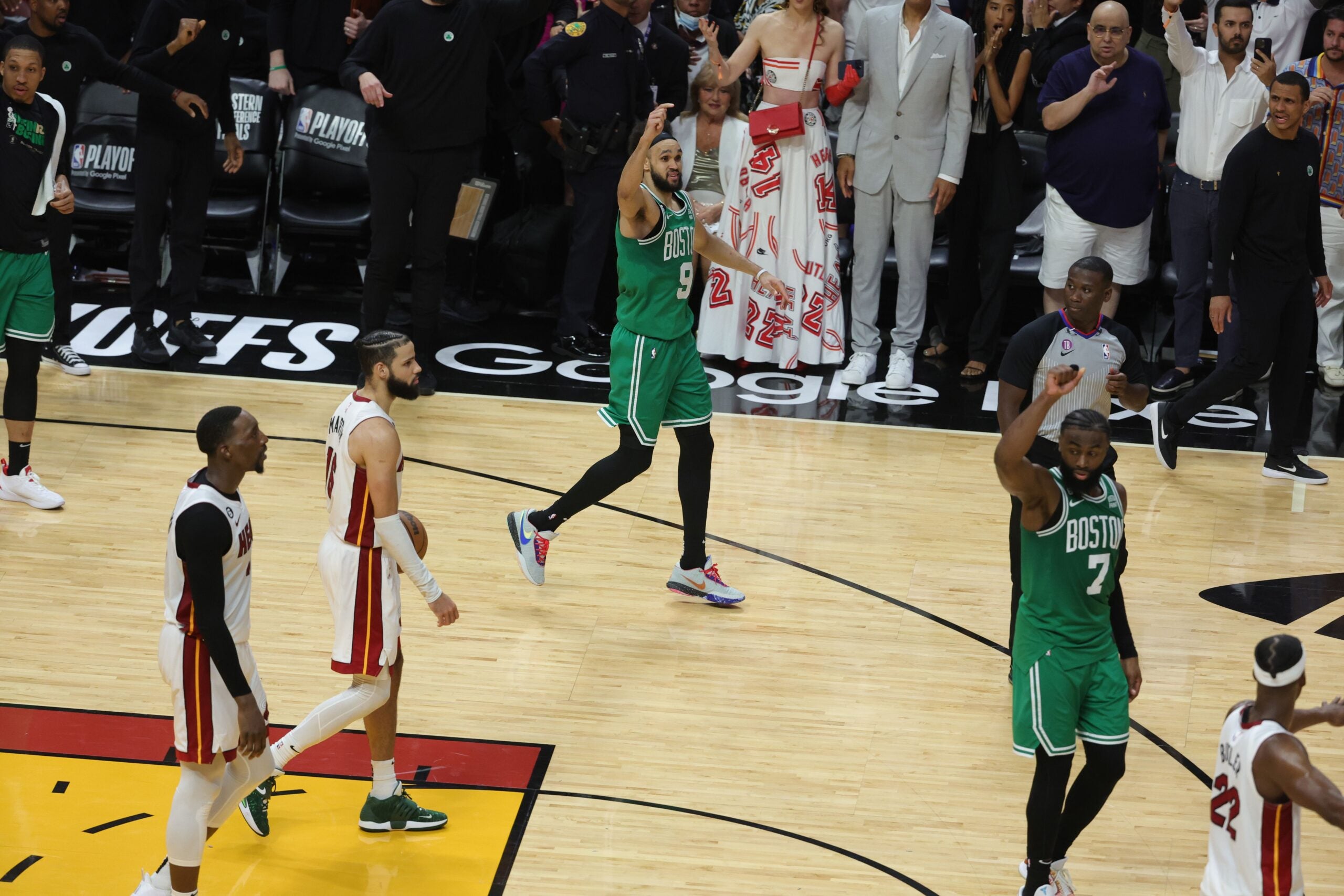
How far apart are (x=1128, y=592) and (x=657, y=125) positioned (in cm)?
294

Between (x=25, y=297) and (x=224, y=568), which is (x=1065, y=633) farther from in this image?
(x=25, y=297)

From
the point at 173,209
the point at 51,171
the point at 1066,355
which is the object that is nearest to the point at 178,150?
the point at 173,209

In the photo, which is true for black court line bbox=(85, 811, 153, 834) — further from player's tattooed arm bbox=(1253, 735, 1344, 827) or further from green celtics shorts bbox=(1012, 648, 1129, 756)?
player's tattooed arm bbox=(1253, 735, 1344, 827)

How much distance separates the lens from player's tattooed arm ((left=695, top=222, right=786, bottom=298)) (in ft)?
21.9

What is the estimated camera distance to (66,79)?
867cm

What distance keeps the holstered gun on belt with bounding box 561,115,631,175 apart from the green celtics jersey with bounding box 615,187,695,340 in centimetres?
315

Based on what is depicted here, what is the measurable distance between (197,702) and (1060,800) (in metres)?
2.51

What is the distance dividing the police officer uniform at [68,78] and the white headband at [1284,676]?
6603 millimetres

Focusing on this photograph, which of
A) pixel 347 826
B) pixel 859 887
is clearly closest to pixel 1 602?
pixel 347 826

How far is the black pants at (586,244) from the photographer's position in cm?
991

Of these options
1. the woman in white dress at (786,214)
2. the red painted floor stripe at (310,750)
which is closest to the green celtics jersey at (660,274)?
the red painted floor stripe at (310,750)

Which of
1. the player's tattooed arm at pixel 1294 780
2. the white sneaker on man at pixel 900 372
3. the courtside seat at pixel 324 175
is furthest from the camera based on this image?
the courtside seat at pixel 324 175

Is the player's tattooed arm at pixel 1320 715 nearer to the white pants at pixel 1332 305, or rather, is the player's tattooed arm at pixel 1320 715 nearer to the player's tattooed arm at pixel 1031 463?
the player's tattooed arm at pixel 1031 463

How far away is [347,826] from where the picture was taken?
16.9ft
